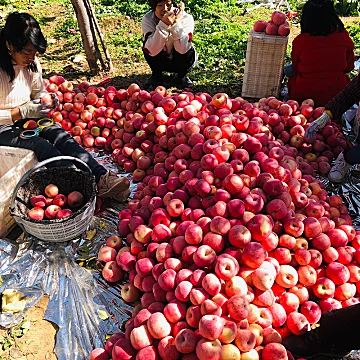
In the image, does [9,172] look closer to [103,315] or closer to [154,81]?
[103,315]

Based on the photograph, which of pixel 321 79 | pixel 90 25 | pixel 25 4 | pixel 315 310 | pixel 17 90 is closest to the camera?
pixel 315 310

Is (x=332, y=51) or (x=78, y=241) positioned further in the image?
(x=332, y=51)

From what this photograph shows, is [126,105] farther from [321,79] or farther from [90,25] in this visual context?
[321,79]

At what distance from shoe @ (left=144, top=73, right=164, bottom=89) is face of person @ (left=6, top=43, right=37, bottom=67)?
2311 mm

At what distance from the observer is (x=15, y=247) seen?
3000 millimetres

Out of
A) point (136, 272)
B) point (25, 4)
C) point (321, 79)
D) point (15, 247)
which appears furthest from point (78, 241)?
point (25, 4)

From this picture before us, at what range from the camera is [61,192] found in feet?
10.3

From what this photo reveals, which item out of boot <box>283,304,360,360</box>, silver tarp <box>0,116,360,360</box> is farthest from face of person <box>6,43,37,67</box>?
boot <box>283,304,360,360</box>

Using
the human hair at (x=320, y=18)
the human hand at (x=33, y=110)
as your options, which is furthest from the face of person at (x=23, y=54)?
the human hair at (x=320, y=18)

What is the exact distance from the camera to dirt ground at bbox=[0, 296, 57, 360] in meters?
2.40

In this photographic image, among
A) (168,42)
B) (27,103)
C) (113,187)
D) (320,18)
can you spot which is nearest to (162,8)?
(168,42)

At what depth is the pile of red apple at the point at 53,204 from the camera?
288cm

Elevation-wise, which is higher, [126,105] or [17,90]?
[17,90]

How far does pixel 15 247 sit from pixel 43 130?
1.24m
